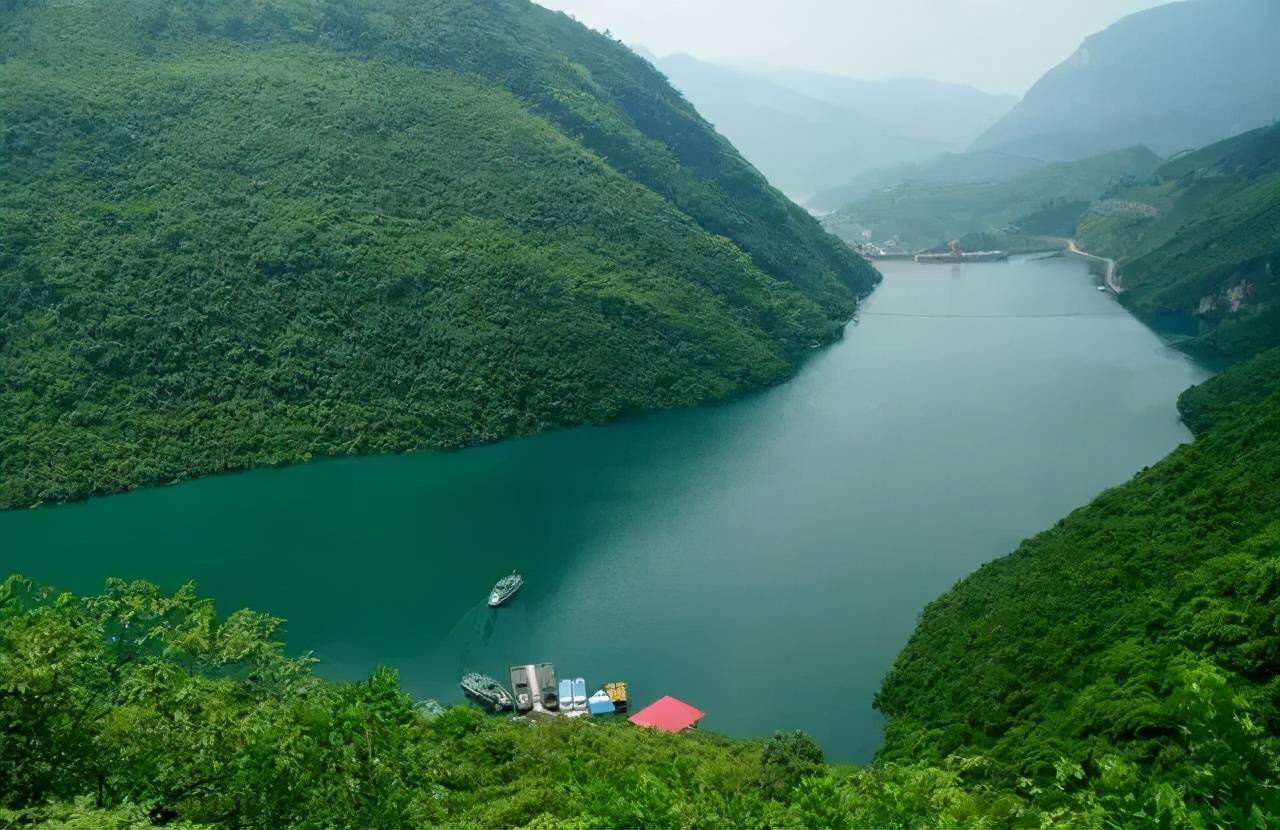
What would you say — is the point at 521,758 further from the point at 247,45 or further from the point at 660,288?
the point at 247,45

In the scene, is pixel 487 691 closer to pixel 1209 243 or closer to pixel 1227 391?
pixel 1227 391

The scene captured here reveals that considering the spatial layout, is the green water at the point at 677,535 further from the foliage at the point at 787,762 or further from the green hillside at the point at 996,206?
the green hillside at the point at 996,206

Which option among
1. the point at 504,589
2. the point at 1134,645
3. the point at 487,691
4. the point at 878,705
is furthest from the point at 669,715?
the point at 1134,645

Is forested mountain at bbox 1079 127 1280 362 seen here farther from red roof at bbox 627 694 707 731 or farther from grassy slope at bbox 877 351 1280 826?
red roof at bbox 627 694 707 731

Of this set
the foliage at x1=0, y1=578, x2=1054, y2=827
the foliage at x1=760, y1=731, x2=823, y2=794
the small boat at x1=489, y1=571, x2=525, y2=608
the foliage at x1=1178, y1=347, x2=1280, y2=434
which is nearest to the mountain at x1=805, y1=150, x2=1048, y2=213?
the foliage at x1=1178, y1=347, x2=1280, y2=434

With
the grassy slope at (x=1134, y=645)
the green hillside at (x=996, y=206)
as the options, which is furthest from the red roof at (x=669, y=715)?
the green hillside at (x=996, y=206)
